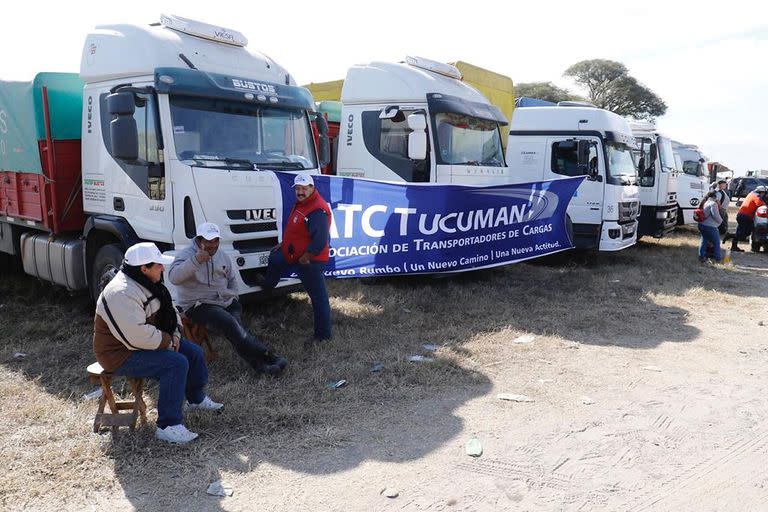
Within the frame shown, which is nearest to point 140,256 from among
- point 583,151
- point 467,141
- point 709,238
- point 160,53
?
point 160,53

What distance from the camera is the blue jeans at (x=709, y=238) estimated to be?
1154cm

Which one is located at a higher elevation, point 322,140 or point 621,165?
point 322,140

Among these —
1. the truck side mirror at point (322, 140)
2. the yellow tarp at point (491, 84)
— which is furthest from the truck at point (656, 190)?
the truck side mirror at point (322, 140)

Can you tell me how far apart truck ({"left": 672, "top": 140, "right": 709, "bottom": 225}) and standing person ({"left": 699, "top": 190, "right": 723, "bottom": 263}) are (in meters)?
4.64

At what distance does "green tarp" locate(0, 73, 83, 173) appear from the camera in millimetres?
6586

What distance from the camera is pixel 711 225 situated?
1140 cm

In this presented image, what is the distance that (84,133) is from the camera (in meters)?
6.54

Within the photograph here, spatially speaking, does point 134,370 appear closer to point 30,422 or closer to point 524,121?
point 30,422

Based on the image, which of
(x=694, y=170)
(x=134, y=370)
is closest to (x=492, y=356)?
(x=134, y=370)

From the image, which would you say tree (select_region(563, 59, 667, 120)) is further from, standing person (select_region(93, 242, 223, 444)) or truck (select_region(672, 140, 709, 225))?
standing person (select_region(93, 242, 223, 444))

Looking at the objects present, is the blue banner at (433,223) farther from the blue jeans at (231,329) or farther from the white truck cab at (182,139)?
the blue jeans at (231,329)

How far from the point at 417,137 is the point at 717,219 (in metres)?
6.69

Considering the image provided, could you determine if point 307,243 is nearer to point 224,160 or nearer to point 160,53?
point 224,160

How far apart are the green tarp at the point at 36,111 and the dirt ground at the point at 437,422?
6.39ft
